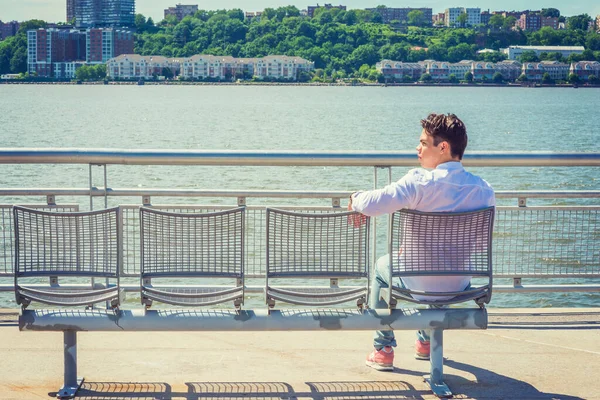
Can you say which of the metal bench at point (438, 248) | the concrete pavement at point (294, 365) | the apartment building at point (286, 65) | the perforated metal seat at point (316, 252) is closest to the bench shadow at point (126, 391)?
the concrete pavement at point (294, 365)

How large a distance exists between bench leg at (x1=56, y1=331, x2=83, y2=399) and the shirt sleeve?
1367mm

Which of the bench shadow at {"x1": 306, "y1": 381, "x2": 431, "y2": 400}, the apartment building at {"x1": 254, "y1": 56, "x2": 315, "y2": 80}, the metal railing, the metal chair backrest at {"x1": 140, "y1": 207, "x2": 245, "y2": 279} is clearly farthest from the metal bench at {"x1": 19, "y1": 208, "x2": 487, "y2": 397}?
the apartment building at {"x1": 254, "y1": 56, "x2": 315, "y2": 80}

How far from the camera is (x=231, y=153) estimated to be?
5.69 m

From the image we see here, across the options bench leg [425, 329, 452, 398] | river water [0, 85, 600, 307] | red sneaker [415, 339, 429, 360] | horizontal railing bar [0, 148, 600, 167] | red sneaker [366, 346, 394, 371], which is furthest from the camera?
river water [0, 85, 600, 307]

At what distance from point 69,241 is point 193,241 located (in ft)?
1.76

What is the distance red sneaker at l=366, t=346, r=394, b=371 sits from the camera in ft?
15.6

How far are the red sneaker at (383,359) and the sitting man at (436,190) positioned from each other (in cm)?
45

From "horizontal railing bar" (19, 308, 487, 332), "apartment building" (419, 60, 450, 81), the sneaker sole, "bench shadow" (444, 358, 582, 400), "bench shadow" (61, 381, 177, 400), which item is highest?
"apartment building" (419, 60, 450, 81)

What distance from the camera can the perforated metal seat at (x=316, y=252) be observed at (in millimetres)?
4254

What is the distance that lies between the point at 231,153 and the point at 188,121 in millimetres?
75110

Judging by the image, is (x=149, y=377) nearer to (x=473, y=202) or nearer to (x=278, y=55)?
(x=473, y=202)

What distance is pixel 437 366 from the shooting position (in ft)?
14.9

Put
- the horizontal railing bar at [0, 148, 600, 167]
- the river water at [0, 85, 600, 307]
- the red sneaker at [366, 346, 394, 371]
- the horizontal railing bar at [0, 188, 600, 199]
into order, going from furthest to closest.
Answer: the river water at [0, 85, 600, 307] → the horizontal railing bar at [0, 188, 600, 199] → the horizontal railing bar at [0, 148, 600, 167] → the red sneaker at [366, 346, 394, 371]

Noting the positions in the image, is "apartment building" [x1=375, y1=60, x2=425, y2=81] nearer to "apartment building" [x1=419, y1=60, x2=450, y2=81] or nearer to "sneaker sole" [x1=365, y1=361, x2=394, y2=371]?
"apartment building" [x1=419, y1=60, x2=450, y2=81]
